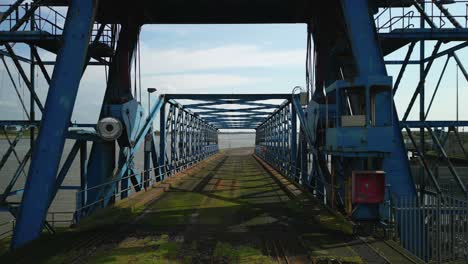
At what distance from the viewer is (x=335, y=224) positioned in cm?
1206

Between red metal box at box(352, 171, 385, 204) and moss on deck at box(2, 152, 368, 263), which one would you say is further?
red metal box at box(352, 171, 385, 204)

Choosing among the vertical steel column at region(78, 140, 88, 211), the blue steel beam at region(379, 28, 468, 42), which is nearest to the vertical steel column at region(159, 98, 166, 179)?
the vertical steel column at region(78, 140, 88, 211)

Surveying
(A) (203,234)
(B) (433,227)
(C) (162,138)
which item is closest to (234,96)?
(C) (162,138)

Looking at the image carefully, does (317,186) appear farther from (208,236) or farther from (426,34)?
(208,236)

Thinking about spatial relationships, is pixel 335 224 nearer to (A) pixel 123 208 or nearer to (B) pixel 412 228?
(B) pixel 412 228

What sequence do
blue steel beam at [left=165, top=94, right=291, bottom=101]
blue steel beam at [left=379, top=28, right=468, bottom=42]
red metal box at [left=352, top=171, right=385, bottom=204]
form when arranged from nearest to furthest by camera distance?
red metal box at [left=352, top=171, right=385, bottom=204] < blue steel beam at [left=379, top=28, right=468, bottom=42] < blue steel beam at [left=165, top=94, right=291, bottom=101]

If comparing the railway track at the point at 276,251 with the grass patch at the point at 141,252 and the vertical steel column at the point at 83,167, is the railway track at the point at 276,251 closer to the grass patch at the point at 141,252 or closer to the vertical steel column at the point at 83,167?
the grass patch at the point at 141,252

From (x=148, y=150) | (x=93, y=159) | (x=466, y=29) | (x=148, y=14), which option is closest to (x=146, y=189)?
(x=148, y=150)

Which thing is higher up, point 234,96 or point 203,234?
point 234,96

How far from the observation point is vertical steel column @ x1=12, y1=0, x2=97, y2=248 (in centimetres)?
1164

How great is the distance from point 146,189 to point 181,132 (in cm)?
1990

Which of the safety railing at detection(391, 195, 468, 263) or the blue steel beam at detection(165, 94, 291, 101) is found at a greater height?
the blue steel beam at detection(165, 94, 291, 101)

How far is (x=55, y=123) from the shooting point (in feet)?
39.7

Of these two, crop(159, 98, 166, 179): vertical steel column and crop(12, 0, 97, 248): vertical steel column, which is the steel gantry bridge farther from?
crop(159, 98, 166, 179): vertical steel column
